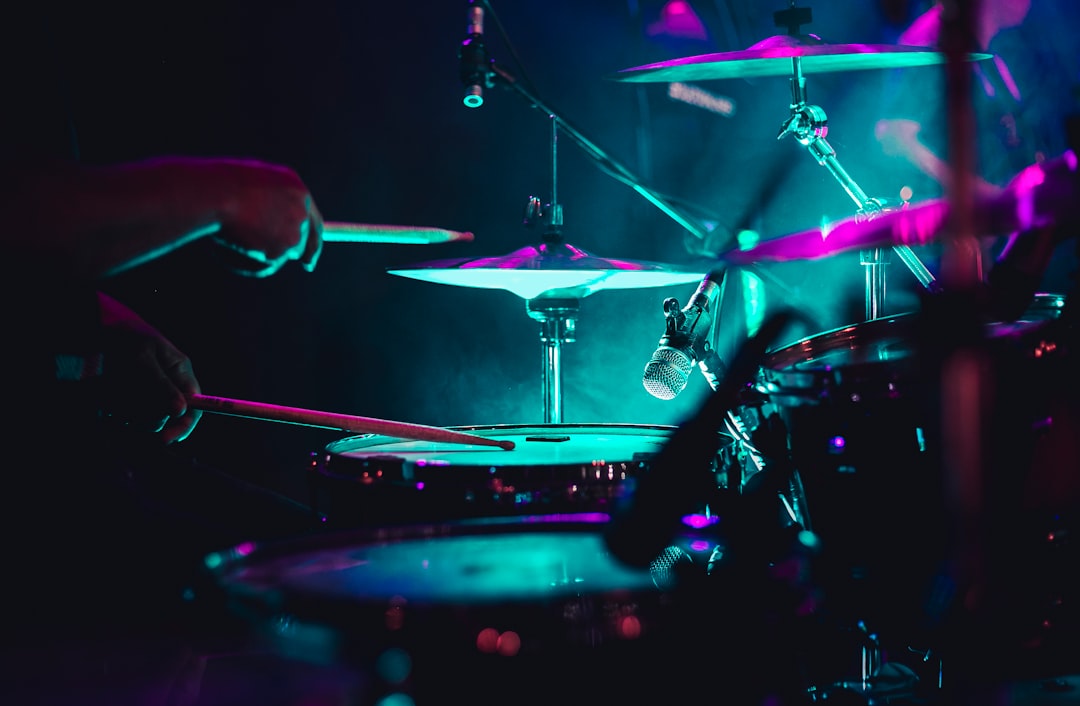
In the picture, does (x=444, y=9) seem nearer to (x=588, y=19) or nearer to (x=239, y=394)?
(x=588, y=19)

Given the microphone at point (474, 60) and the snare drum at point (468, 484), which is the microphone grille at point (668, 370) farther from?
the microphone at point (474, 60)

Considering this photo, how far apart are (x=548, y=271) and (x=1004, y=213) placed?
113 cm

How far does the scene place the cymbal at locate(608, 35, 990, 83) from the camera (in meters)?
1.86

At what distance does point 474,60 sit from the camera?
2.01m

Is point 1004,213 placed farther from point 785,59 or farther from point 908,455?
point 785,59

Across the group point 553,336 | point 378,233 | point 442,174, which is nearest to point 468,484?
point 378,233

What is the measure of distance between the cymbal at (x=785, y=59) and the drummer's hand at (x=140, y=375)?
49.8 inches

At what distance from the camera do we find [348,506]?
1540mm

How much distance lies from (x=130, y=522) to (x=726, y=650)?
2.99 ft

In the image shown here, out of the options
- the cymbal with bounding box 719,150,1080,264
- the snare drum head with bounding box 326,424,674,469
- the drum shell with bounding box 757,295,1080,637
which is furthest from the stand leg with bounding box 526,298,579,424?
the cymbal with bounding box 719,150,1080,264

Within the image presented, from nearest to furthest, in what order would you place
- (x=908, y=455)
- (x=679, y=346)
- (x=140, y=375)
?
1. (x=908, y=455)
2. (x=140, y=375)
3. (x=679, y=346)

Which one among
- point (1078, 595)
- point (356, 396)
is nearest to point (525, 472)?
point (1078, 595)

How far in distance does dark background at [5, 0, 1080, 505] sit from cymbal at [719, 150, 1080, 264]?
154cm

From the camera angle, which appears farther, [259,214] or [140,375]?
[140,375]
